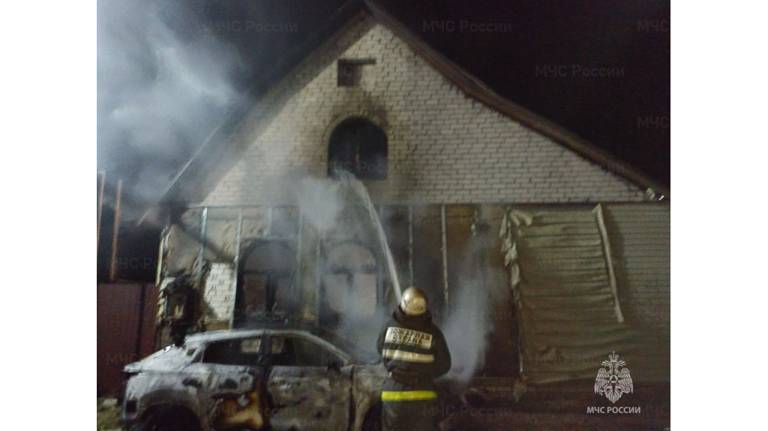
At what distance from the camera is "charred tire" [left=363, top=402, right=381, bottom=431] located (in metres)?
4.04

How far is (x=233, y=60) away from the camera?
450cm

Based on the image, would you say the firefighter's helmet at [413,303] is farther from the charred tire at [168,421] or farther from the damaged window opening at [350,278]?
the charred tire at [168,421]

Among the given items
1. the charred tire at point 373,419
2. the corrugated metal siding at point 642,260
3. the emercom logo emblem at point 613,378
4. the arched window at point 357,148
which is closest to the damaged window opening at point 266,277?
the arched window at point 357,148

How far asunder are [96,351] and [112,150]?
5.42ft

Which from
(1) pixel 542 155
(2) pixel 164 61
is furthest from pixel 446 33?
(2) pixel 164 61

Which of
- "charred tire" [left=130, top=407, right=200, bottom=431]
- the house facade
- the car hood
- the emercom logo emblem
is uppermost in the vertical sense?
the house facade

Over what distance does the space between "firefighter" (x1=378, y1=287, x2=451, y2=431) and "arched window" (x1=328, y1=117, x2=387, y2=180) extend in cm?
125

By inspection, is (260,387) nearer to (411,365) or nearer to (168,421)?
(168,421)

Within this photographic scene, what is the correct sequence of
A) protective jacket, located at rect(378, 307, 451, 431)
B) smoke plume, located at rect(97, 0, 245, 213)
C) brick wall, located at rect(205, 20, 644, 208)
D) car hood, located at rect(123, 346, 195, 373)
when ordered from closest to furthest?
protective jacket, located at rect(378, 307, 451, 431) → car hood, located at rect(123, 346, 195, 373) → smoke plume, located at rect(97, 0, 245, 213) → brick wall, located at rect(205, 20, 644, 208)

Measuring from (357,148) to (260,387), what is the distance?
7.06ft

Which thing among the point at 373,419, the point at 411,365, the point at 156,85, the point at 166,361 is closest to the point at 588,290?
the point at 411,365

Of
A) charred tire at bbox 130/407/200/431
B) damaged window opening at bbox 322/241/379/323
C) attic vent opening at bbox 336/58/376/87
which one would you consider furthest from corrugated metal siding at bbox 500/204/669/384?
charred tire at bbox 130/407/200/431

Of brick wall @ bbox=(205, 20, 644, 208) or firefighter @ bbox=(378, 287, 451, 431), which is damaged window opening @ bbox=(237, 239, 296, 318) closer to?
brick wall @ bbox=(205, 20, 644, 208)

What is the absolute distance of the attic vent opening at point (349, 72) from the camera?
467 cm
